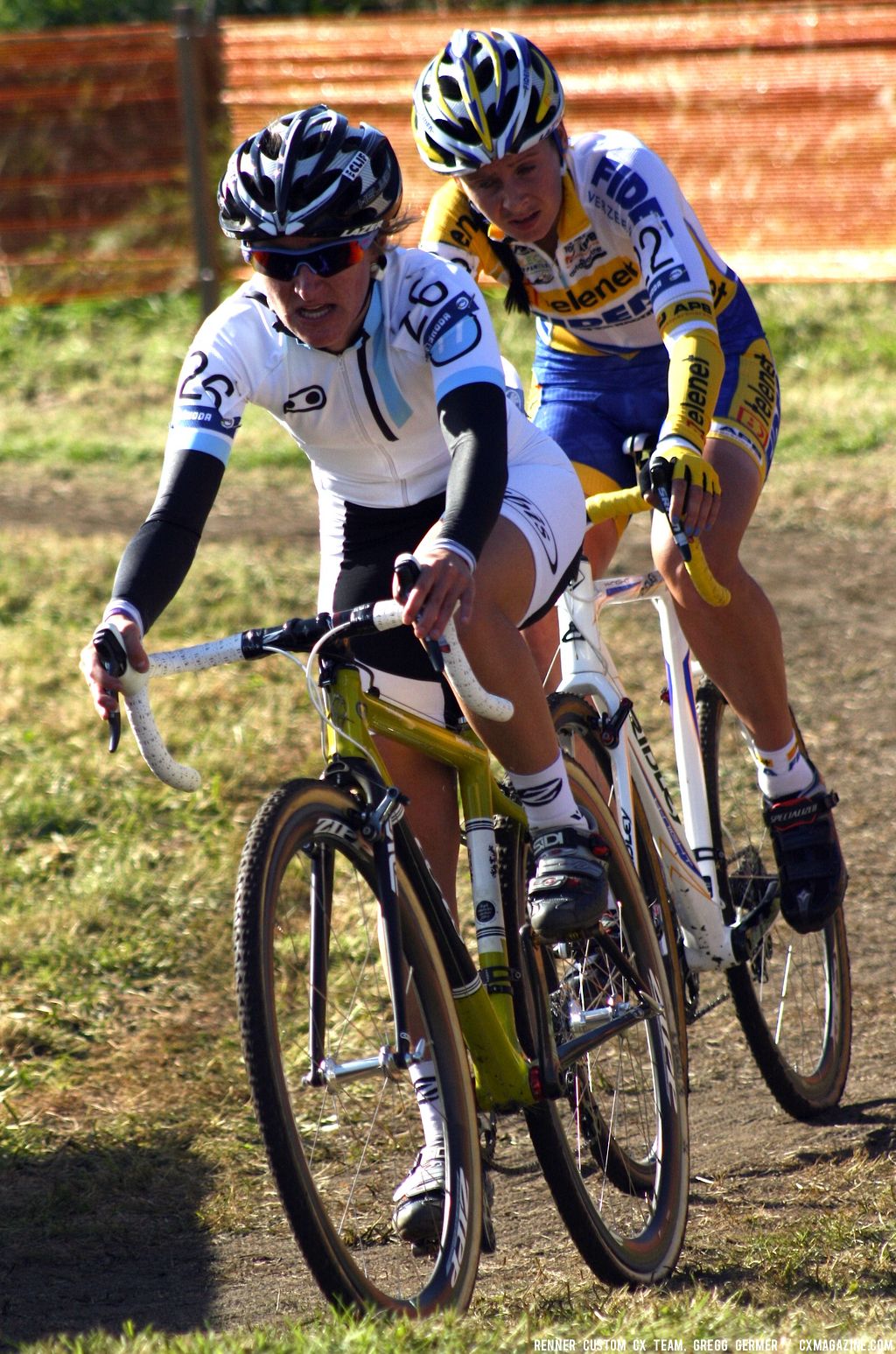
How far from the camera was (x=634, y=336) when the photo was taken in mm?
4352

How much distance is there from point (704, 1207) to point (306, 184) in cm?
247

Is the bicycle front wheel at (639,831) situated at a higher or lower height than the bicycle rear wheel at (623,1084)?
higher

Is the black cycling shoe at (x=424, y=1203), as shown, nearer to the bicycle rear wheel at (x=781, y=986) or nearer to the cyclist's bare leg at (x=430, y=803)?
the cyclist's bare leg at (x=430, y=803)

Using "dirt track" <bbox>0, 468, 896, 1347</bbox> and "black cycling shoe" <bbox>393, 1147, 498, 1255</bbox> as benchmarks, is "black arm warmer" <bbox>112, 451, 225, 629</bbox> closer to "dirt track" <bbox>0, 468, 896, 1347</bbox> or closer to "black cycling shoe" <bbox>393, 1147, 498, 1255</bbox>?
"black cycling shoe" <bbox>393, 1147, 498, 1255</bbox>

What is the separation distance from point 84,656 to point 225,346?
0.78 metres

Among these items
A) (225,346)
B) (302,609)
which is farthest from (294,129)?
(302,609)

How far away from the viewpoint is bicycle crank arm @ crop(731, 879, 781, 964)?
4.16 m

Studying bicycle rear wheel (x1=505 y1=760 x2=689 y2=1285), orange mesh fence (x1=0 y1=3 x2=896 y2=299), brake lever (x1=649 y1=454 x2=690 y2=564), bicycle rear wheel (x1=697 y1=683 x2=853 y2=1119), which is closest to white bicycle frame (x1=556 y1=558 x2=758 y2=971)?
bicycle rear wheel (x1=697 y1=683 x2=853 y2=1119)

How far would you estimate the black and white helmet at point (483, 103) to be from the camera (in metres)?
3.82

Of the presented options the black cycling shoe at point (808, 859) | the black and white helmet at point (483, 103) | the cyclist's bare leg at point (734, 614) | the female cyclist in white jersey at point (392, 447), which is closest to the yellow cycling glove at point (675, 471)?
the female cyclist in white jersey at point (392, 447)

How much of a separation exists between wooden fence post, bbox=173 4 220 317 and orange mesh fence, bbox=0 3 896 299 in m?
0.32

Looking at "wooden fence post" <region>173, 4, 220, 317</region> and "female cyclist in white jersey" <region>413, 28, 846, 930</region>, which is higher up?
"wooden fence post" <region>173, 4, 220, 317</region>

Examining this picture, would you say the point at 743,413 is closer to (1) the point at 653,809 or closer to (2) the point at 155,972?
(1) the point at 653,809

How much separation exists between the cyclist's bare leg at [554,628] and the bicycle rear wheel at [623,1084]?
0.47 metres
